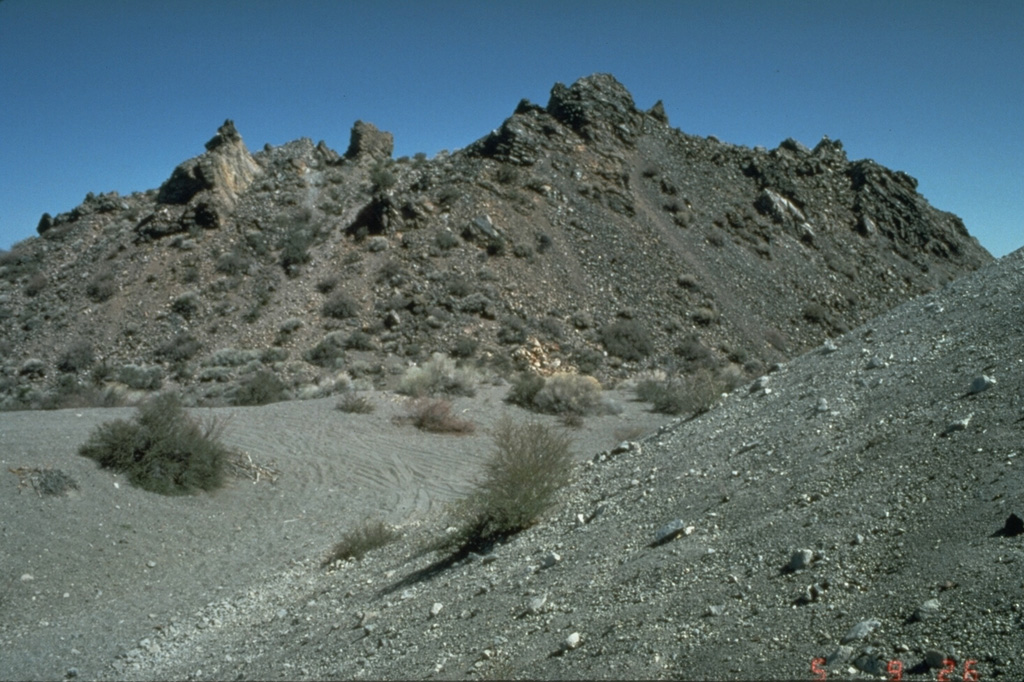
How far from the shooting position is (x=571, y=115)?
4453cm

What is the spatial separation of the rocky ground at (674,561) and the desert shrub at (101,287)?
2208 cm

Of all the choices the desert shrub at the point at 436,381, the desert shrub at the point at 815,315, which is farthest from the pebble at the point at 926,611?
the desert shrub at the point at 815,315

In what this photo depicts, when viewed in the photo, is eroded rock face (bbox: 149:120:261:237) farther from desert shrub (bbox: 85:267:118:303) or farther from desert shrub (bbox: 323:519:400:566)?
desert shrub (bbox: 323:519:400:566)

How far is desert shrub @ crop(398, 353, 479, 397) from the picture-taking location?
82.3ft

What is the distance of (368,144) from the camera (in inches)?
1859

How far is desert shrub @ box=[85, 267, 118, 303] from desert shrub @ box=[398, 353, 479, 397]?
Result: 16.0 metres

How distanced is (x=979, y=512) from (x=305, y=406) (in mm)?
19918

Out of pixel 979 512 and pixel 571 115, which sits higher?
pixel 571 115

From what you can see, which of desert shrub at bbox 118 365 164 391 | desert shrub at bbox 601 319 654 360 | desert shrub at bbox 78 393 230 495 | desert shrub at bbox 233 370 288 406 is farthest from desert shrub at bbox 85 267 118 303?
desert shrub at bbox 78 393 230 495

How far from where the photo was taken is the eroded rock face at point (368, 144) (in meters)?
46.6

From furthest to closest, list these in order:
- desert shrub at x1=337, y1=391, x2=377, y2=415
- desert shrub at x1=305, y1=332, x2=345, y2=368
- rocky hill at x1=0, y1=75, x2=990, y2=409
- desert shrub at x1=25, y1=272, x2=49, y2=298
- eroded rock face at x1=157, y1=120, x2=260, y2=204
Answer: eroded rock face at x1=157, y1=120, x2=260, y2=204 < desert shrub at x1=25, y1=272, x2=49, y2=298 < rocky hill at x1=0, y1=75, x2=990, y2=409 < desert shrub at x1=305, y1=332, x2=345, y2=368 < desert shrub at x1=337, y1=391, x2=377, y2=415

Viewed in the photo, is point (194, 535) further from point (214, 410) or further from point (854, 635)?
point (854, 635)

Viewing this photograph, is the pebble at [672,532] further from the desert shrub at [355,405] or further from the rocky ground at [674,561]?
the desert shrub at [355,405]

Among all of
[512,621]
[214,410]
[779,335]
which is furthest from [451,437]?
[779,335]
